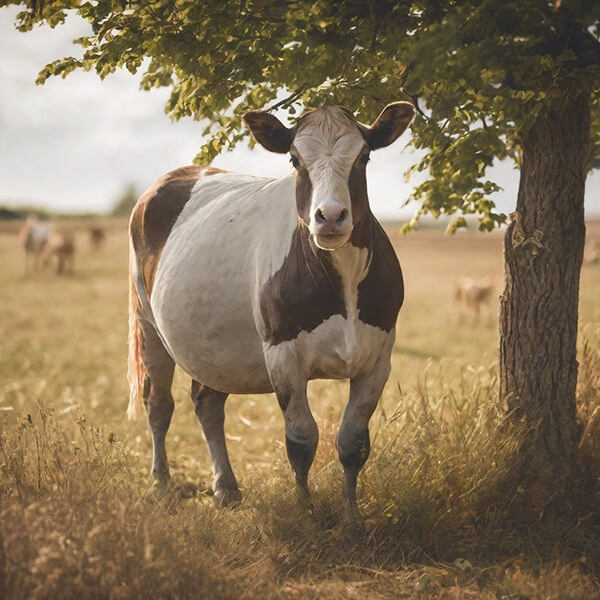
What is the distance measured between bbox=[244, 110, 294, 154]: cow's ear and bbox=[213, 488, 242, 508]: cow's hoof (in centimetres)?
247

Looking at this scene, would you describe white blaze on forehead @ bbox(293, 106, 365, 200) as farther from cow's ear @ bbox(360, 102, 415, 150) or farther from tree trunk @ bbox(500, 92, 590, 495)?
tree trunk @ bbox(500, 92, 590, 495)

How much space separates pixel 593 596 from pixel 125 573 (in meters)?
2.23

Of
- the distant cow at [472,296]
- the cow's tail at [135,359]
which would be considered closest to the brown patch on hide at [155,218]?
the cow's tail at [135,359]

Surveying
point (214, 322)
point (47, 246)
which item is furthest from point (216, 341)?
point (47, 246)

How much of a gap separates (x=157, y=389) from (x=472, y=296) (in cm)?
960

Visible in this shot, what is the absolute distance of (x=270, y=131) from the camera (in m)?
3.10

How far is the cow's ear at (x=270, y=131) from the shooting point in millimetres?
3025

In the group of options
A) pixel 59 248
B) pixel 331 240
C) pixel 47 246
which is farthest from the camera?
pixel 47 246

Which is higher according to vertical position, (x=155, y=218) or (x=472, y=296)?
(x=155, y=218)

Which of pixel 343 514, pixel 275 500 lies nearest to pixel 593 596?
pixel 343 514

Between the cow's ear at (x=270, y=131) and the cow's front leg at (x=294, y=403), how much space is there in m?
Result: 1.10

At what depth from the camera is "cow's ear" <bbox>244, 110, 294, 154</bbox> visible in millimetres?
3025

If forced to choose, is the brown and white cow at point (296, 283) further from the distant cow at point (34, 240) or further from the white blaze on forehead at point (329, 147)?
the distant cow at point (34, 240)

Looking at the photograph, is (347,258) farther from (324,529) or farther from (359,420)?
(324,529)
